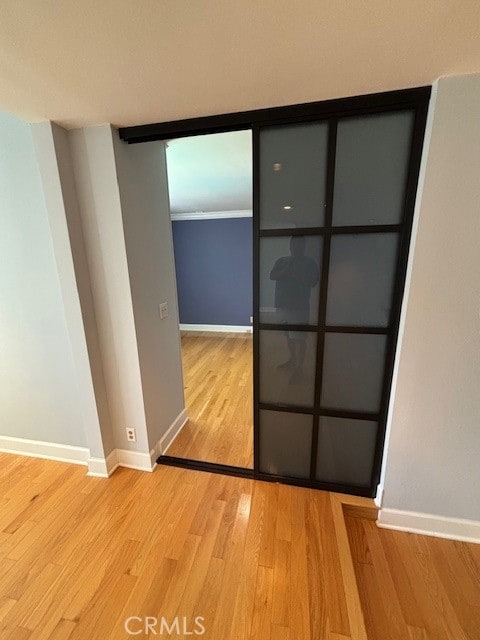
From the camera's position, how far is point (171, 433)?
2164mm

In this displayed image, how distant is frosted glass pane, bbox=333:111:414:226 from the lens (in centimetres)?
125

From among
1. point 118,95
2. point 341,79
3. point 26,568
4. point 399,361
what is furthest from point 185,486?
point 341,79

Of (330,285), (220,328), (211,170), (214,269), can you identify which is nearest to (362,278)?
(330,285)

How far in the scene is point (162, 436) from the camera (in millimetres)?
2020

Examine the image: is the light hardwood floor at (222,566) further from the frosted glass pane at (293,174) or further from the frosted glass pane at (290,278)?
the frosted glass pane at (293,174)

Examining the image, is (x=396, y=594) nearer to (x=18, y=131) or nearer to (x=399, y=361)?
(x=399, y=361)

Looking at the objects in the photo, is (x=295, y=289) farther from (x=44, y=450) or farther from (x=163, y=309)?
(x=44, y=450)

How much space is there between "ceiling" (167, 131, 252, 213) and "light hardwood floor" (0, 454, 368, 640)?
2.45 metres

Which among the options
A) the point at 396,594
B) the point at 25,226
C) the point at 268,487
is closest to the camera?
the point at 396,594

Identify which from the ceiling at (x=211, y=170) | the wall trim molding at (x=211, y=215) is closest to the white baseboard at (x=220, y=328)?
the wall trim molding at (x=211, y=215)

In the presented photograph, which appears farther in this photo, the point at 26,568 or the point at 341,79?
the point at 26,568

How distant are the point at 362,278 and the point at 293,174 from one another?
0.66 meters

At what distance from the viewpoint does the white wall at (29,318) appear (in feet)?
4.97

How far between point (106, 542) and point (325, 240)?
6.50ft
